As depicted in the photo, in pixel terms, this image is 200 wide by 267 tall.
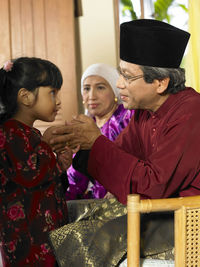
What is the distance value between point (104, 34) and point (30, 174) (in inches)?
115

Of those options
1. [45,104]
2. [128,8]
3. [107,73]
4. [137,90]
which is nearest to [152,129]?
[137,90]

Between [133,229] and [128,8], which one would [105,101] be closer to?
[128,8]

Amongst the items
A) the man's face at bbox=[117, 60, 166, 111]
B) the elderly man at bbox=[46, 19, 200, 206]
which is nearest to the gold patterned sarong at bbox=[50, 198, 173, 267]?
the elderly man at bbox=[46, 19, 200, 206]

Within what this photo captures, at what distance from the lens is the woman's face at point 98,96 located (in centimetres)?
349

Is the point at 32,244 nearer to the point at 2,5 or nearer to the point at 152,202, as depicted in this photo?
the point at 152,202

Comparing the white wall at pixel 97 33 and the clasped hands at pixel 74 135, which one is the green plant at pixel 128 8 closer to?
the white wall at pixel 97 33

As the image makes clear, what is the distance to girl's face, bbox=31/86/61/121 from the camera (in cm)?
209

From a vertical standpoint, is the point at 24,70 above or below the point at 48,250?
above

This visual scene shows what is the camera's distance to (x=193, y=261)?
1366 millimetres

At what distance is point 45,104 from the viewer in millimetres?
2100

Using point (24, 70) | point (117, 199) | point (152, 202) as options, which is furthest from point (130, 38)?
point (152, 202)

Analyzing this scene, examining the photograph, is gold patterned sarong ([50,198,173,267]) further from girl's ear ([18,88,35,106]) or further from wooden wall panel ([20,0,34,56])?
wooden wall panel ([20,0,34,56])

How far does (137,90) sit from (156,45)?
22 centimetres

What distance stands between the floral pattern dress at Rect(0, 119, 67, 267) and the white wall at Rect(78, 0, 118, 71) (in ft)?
8.84
